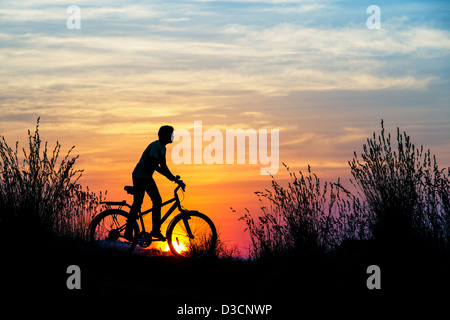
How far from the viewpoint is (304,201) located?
9.86 meters

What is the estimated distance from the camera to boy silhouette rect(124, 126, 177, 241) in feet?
32.1

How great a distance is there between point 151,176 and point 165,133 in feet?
2.70

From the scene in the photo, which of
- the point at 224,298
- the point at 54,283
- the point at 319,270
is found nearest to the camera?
the point at 224,298

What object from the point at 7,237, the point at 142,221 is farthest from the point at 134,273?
the point at 7,237

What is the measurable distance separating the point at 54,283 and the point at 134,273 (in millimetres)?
1344

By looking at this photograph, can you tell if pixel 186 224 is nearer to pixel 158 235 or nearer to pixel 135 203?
pixel 158 235

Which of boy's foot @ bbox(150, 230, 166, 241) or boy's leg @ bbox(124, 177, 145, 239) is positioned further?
boy's foot @ bbox(150, 230, 166, 241)

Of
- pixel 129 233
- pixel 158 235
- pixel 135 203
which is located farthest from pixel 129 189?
pixel 158 235

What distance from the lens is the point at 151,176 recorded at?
10031 millimetres

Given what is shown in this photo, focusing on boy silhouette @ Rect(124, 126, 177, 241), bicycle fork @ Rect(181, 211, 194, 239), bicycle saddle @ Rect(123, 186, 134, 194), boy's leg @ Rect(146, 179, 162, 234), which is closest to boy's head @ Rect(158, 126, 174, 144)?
boy silhouette @ Rect(124, 126, 177, 241)

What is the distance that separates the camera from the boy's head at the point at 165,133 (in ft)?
32.0

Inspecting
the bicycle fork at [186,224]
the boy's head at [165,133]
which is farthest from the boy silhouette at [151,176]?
the bicycle fork at [186,224]

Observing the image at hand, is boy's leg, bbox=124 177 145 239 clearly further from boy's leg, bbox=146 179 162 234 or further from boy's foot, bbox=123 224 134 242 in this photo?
boy's leg, bbox=146 179 162 234
